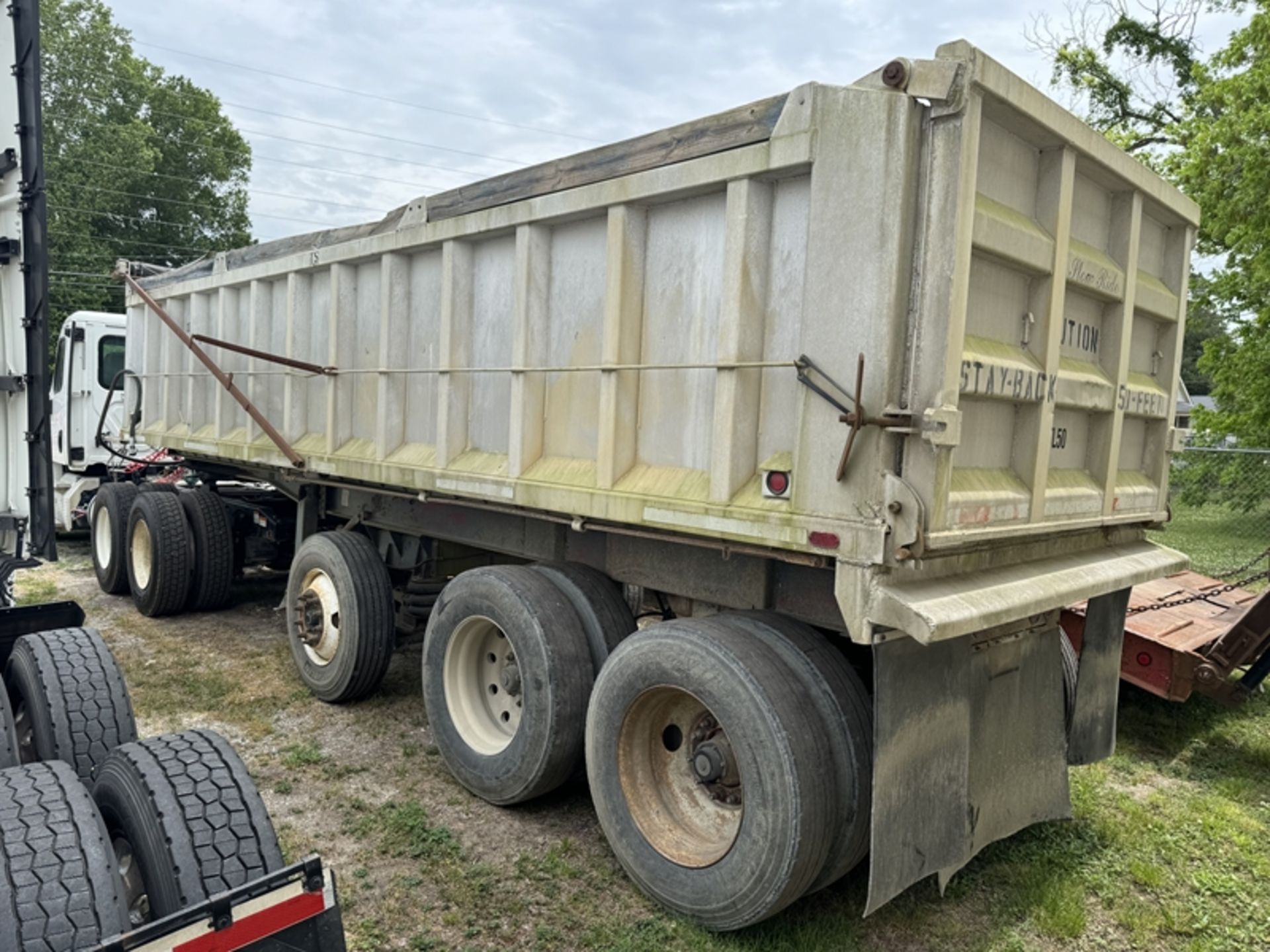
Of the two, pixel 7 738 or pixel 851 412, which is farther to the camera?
pixel 851 412

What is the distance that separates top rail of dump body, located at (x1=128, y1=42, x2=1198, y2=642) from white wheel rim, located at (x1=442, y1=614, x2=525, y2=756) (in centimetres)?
74

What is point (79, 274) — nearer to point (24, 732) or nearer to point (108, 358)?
point (108, 358)

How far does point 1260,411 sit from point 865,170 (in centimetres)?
1398

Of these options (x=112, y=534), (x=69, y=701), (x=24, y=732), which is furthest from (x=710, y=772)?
(x=112, y=534)

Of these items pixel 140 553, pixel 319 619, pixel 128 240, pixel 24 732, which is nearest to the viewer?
pixel 24 732

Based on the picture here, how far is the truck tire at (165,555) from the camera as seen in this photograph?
7500 millimetres

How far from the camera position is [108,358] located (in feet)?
33.0

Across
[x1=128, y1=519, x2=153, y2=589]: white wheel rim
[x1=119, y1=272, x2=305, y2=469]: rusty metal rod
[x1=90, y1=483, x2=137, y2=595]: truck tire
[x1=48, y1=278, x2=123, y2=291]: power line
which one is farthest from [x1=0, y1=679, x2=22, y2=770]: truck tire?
[x1=48, y1=278, x2=123, y2=291]: power line

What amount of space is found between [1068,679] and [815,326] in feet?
8.47

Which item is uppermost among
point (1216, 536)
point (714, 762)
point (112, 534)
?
point (714, 762)

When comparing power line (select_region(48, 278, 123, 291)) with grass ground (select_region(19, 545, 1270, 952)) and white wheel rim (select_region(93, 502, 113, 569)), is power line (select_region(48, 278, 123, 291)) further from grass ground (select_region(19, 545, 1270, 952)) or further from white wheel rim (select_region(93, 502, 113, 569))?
grass ground (select_region(19, 545, 1270, 952))

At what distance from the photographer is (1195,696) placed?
20.0 ft

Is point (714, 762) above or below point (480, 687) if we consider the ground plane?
above

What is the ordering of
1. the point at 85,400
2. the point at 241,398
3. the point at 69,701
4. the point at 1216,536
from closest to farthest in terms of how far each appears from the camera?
the point at 69,701
the point at 241,398
the point at 85,400
the point at 1216,536
